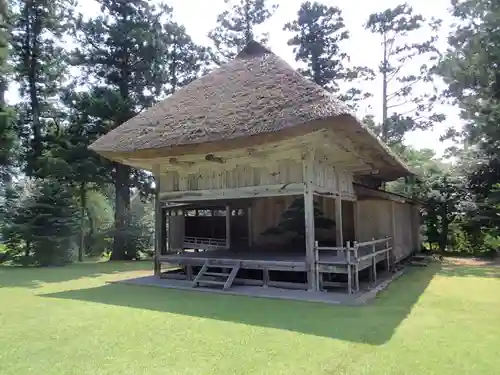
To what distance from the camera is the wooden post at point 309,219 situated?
754 centimetres

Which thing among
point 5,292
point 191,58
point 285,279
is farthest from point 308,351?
point 191,58

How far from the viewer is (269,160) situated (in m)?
8.23

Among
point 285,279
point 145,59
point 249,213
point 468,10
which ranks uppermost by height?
point 468,10

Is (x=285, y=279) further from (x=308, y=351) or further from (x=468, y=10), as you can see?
(x=468, y=10)

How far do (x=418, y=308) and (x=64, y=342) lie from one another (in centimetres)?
510

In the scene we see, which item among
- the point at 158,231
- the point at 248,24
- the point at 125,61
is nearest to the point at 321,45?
the point at 248,24

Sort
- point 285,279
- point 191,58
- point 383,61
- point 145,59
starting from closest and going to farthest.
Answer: point 285,279
point 145,59
point 191,58
point 383,61

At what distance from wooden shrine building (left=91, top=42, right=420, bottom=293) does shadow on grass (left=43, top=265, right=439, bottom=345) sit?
3.00 feet

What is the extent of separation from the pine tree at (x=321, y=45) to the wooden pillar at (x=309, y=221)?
41.0 feet

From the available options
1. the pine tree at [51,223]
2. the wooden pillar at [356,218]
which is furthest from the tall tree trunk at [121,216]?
the wooden pillar at [356,218]

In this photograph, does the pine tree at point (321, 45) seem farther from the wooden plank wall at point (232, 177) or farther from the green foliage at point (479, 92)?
the wooden plank wall at point (232, 177)

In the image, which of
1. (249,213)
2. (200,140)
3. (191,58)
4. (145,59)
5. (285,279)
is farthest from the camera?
(191,58)

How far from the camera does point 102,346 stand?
4203mm

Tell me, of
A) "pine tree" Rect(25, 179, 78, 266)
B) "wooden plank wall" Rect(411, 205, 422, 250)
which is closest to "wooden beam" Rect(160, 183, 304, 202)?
"pine tree" Rect(25, 179, 78, 266)
